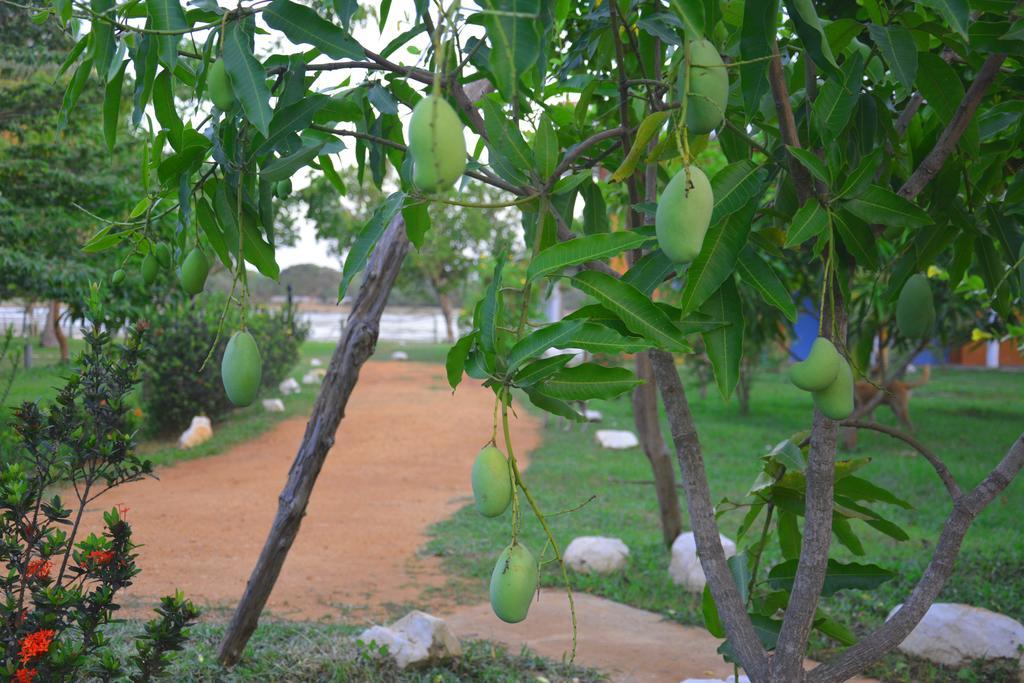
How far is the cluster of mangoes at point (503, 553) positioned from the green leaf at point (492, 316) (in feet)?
0.40

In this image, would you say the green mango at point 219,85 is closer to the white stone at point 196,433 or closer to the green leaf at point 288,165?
the green leaf at point 288,165

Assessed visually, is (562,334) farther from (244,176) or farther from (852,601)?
(852,601)

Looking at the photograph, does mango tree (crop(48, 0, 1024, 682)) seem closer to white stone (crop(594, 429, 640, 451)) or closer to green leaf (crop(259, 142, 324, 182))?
green leaf (crop(259, 142, 324, 182))

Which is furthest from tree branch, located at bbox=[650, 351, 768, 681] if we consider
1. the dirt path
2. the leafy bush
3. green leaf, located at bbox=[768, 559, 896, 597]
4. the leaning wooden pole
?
the leafy bush

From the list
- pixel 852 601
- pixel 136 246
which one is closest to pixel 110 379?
pixel 136 246

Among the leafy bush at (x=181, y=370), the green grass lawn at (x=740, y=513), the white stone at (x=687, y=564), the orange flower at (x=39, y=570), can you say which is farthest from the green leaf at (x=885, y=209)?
the leafy bush at (x=181, y=370)

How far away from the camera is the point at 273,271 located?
135cm

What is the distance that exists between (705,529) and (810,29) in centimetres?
96

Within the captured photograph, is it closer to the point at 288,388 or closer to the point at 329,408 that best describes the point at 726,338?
the point at 329,408

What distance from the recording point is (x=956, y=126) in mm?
1362

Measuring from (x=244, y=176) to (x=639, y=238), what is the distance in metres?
0.57

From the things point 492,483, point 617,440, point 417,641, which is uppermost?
point 492,483

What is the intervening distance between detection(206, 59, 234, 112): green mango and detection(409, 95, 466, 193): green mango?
404 millimetres

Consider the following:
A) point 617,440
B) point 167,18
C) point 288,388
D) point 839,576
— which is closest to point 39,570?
point 167,18
